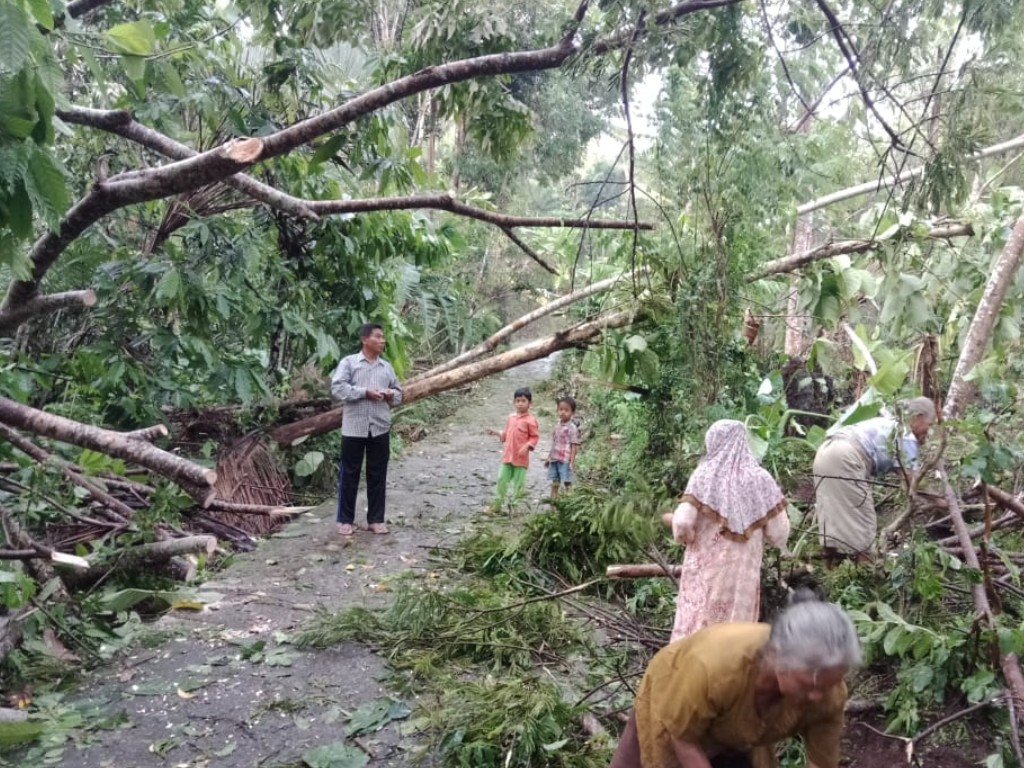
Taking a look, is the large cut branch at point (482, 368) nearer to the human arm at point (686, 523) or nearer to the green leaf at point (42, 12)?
the human arm at point (686, 523)

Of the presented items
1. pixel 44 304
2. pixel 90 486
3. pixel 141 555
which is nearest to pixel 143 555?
pixel 141 555

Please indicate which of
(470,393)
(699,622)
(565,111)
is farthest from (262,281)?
(565,111)

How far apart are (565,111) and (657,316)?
36.9 ft

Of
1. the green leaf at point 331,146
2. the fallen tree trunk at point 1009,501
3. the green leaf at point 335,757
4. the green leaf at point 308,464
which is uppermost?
the green leaf at point 331,146

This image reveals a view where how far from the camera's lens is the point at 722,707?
6.12 ft

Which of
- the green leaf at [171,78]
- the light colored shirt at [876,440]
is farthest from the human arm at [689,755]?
the light colored shirt at [876,440]

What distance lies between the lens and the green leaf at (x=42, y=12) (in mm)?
1995

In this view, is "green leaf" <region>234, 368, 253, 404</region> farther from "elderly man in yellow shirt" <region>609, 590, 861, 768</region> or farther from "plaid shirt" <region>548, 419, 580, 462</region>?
"elderly man in yellow shirt" <region>609, 590, 861, 768</region>

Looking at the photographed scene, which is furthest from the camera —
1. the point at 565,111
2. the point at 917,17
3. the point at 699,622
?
the point at 565,111

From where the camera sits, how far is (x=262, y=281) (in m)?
6.79

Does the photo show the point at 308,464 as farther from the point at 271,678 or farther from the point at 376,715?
the point at 376,715

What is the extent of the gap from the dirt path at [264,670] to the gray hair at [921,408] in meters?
2.99

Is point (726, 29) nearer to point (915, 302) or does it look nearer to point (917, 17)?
point (917, 17)

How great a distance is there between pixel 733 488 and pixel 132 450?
2.29m
